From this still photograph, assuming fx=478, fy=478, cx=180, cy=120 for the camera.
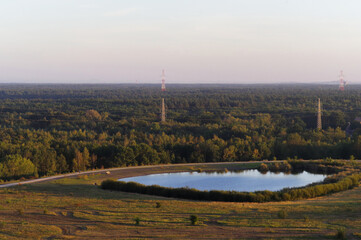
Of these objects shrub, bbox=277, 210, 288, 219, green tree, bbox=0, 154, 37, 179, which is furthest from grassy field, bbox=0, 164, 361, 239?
green tree, bbox=0, 154, 37, 179

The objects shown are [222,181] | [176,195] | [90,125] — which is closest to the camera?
[176,195]

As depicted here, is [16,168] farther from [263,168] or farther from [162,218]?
[162,218]

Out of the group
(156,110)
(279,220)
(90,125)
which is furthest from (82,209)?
(156,110)

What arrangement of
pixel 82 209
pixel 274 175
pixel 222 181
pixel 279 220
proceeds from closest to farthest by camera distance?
1. pixel 279 220
2. pixel 82 209
3. pixel 222 181
4. pixel 274 175

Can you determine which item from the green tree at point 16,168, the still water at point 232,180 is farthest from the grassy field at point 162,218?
the green tree at point 16,168

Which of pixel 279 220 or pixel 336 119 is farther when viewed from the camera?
pixel 336 119

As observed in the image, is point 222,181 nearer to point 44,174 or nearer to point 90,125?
point 44,174
